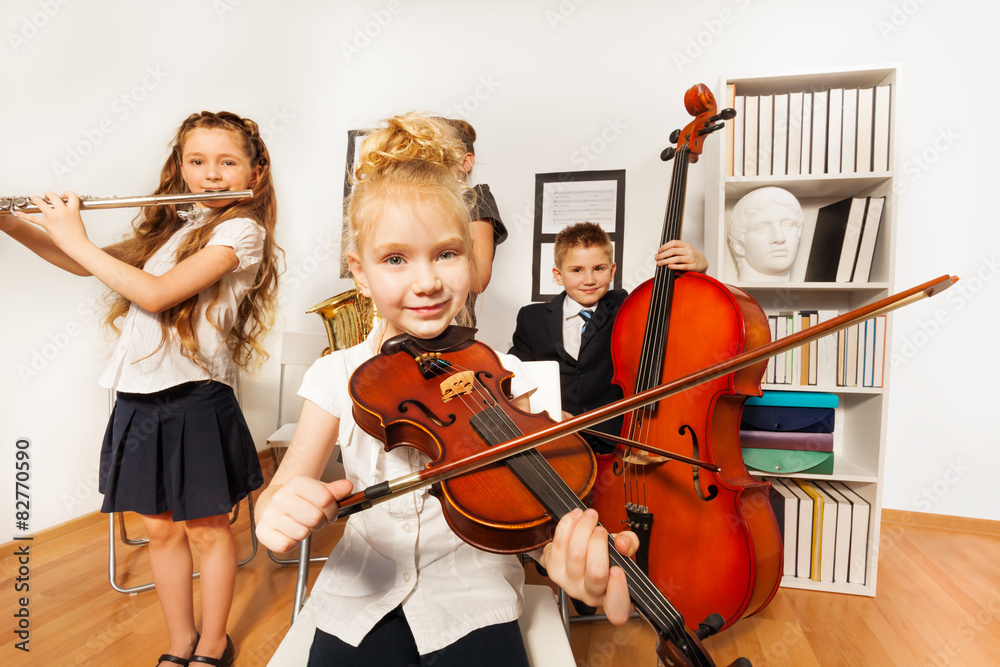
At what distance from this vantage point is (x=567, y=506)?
54 centimetres

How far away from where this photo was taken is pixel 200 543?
1157mm

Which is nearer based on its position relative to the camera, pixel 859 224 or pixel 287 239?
pixel 859 224

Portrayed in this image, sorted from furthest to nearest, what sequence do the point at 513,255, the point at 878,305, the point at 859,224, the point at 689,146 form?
1. the point at 513,255
2. the point at 859,224
3. the point at 689,146
4. the point at 878,305

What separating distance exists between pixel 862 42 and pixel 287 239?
7.71ft

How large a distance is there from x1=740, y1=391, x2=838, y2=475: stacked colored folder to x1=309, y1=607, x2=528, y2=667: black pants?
1229 mm

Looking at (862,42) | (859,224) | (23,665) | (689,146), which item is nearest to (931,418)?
(859,224)

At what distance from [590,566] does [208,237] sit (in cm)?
111

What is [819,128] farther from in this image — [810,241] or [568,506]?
[568,506]

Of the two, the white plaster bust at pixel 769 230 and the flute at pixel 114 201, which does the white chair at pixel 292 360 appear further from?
the white plaster bust at pixel 769 230

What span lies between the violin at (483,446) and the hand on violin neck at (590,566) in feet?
0.10

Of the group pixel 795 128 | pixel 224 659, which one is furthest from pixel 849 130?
pixel 224 659

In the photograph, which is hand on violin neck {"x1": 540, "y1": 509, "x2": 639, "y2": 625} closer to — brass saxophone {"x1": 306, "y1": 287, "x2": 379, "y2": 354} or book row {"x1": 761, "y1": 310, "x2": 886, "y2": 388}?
brass saxophone {"x1": 306, "y1": 287, "x2": 379, "y2": 354}

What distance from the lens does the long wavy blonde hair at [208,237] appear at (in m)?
1.15

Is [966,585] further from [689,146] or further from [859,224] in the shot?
[689,146]
